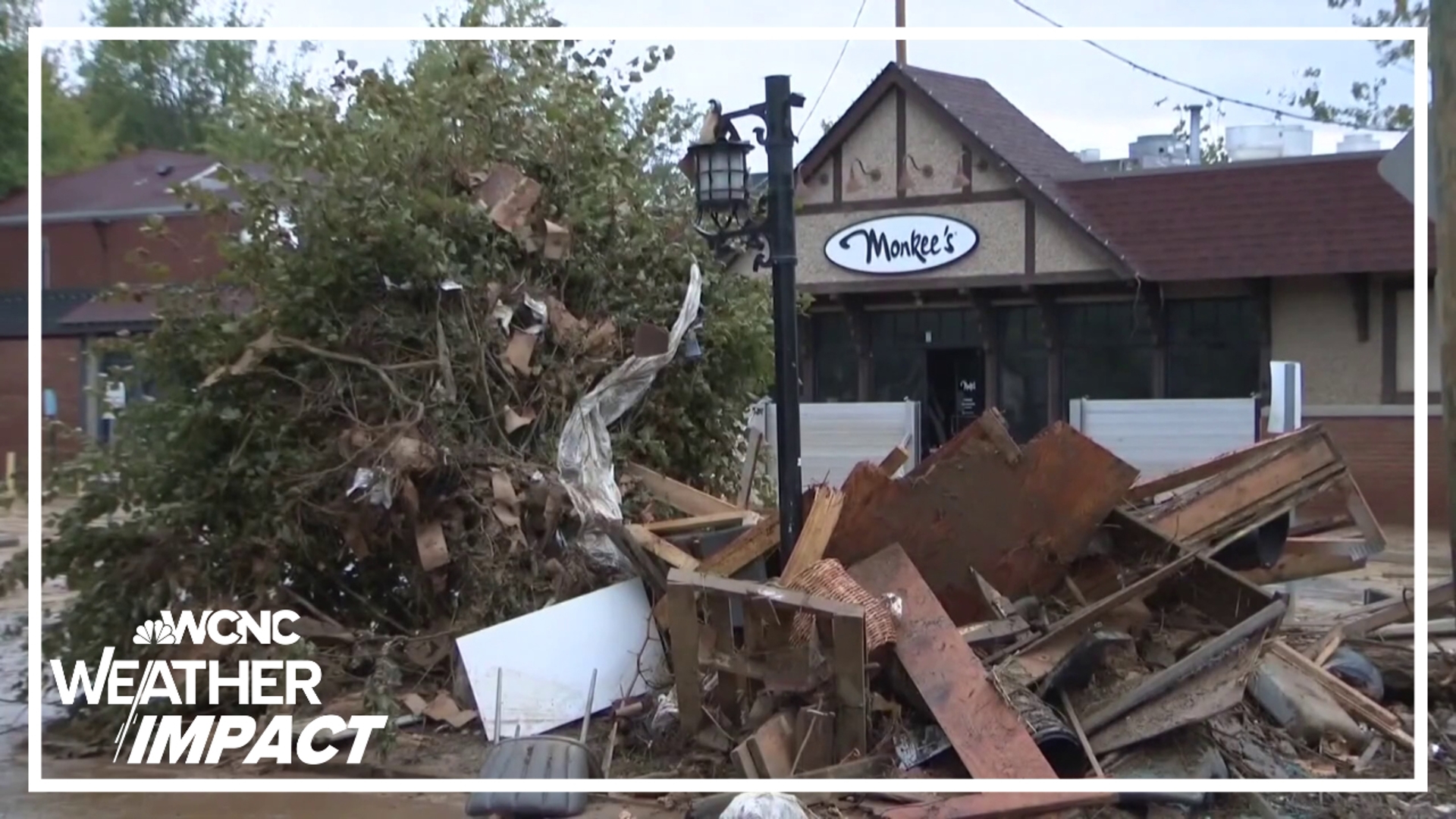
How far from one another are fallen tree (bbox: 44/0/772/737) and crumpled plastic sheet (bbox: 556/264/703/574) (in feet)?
0.35

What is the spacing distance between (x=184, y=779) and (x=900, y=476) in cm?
345

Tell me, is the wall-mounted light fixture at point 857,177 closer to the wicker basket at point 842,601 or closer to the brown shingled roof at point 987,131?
the brown shingled roof at point 987,131

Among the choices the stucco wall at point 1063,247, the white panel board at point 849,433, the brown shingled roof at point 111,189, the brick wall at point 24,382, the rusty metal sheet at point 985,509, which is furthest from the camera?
the stucco wall at point 1063,247

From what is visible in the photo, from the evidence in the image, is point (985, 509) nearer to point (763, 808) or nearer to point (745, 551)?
point (745, 551)

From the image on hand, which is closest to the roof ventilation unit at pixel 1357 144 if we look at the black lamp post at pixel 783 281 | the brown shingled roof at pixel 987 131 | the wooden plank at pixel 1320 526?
the brown shingled roof at pixel 987 131

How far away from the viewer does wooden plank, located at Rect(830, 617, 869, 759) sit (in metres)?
5.82

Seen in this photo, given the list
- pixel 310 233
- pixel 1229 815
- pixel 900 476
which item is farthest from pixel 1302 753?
pixel 310 233

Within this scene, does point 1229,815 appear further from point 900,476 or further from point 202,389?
point 202,389

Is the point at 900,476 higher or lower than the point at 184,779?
higher

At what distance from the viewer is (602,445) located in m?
7.72

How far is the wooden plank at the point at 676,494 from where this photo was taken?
7844mm

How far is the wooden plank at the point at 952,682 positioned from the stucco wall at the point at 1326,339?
11.7 metres

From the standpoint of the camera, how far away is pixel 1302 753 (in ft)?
20.6

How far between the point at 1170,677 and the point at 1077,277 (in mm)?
11950
